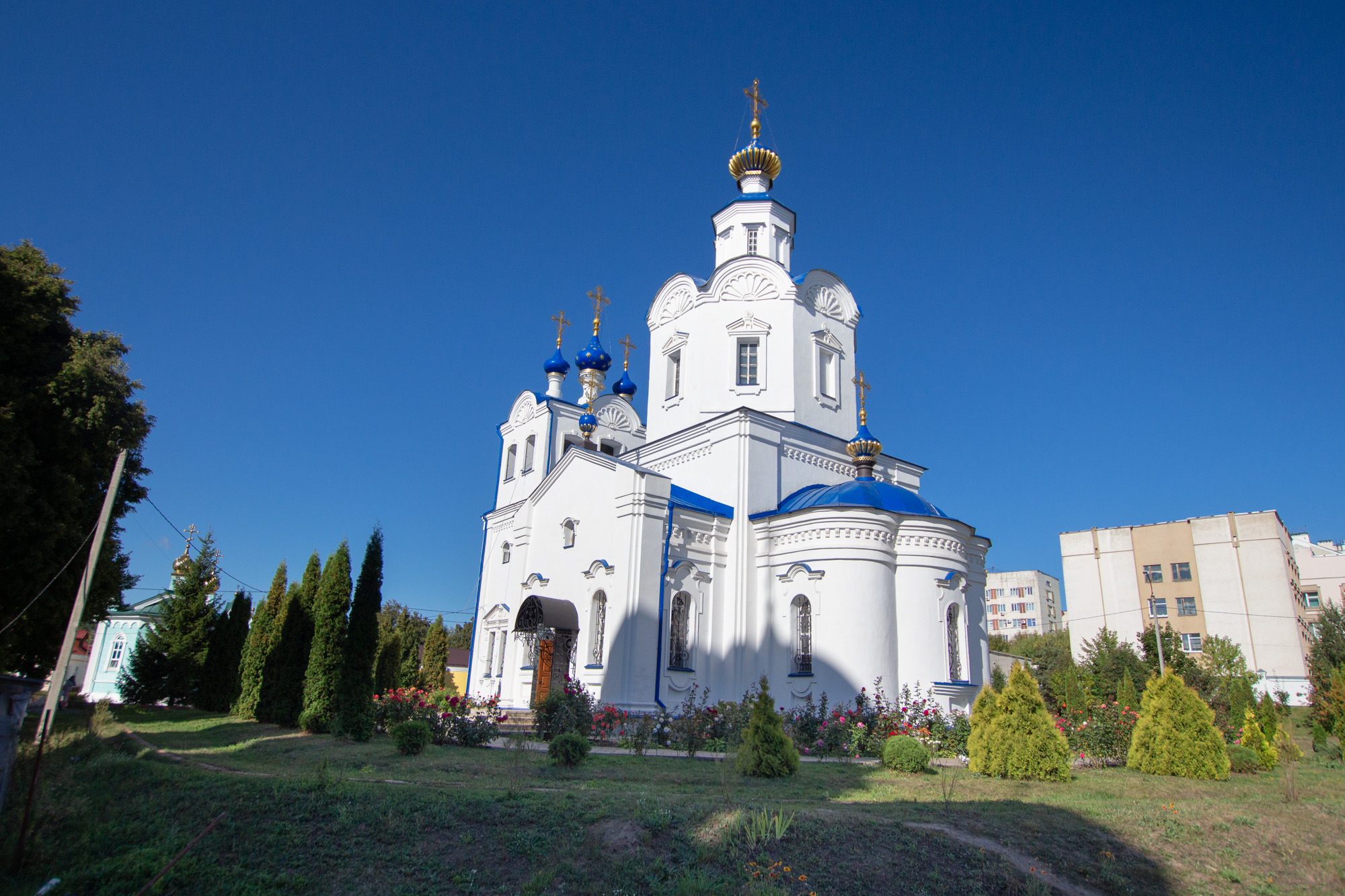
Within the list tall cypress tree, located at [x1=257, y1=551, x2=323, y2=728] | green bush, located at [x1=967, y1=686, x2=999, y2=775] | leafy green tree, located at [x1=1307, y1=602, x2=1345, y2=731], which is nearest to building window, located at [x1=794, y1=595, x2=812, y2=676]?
green bush, located at [x1=967, y1=686, x2=999, y2=775]

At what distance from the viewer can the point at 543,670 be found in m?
16.6

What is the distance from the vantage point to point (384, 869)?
A: 18.4 ft

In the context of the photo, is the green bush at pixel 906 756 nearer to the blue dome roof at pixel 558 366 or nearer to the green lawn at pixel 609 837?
the green lawn at pixel 609 837

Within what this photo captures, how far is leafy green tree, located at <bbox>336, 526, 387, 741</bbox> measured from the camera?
12.7 metres

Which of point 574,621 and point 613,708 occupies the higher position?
point 574,621

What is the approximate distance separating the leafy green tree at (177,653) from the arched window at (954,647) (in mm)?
19766

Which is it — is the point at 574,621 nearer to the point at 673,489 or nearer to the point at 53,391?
the point at 673,489

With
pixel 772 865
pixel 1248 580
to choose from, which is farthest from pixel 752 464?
pixel 1248 580

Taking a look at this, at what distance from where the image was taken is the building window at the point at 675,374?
19.4 m

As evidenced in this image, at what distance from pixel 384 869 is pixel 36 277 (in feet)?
35.8

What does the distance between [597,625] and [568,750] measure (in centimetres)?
652

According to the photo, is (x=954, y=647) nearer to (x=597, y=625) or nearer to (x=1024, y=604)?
(x=597, y=625)

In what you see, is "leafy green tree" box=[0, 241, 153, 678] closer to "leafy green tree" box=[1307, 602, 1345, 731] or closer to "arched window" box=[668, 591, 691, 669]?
"arched window" box=[668, 591, 691, 669]

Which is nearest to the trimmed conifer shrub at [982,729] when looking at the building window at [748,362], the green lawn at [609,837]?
the green lawn at [609,837]
